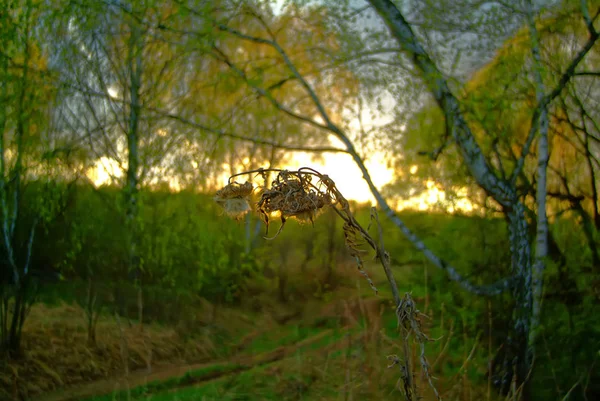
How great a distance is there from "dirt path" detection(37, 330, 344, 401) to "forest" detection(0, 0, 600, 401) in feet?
0.11

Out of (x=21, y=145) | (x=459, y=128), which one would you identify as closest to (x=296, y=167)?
(x=459, y=128)

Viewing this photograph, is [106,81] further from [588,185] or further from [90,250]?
[588,185]

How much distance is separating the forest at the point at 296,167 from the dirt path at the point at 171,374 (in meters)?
0.03

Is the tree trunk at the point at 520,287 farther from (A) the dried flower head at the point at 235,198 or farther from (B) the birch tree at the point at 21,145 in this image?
(A) the dried flower head at the point at 235,198


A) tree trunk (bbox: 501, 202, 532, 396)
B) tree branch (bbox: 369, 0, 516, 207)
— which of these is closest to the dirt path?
tree trunk (bbox: 501, 202, 532, 396)

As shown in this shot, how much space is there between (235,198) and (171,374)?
23.3 feet

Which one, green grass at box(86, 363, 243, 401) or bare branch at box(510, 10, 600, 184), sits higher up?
bare branch at box(510, 10, 600, 184)

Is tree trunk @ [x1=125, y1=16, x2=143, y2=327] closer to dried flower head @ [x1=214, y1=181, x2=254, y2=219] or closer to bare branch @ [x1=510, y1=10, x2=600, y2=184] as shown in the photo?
bare branch @ [x1=510, y1=10, x2=600, y2=184]

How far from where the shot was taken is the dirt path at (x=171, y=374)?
7227mm

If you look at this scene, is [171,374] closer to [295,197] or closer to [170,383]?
[170,383]

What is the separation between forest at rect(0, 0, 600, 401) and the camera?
251 inches

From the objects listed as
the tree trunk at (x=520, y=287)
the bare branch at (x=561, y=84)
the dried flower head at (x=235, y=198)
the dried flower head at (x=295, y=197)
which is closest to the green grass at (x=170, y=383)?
the tree trunk at (x=520, y=287)

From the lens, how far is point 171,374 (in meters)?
8.35

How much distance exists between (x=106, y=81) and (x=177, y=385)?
394 cm
